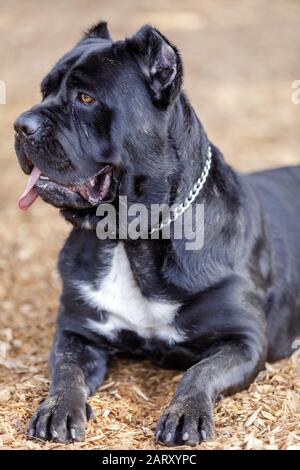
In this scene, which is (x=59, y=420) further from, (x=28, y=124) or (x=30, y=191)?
(x=28, y=124)

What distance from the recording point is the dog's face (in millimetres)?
3762

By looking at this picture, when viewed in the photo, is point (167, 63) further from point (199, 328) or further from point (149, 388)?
point (149, 388)

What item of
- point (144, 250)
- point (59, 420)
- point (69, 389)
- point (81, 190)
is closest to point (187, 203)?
point (144, 250)

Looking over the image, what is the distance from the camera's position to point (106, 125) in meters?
3.76

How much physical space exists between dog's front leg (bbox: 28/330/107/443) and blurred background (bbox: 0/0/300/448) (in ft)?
0.30

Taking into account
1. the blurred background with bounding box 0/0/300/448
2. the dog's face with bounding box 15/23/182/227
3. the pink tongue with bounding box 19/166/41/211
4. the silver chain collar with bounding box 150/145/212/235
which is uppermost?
the dog's face with bounding box 15/23/182/227

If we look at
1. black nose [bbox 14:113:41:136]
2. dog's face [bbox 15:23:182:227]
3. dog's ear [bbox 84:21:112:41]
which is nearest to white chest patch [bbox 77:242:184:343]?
dog's face [bbox 15:23:182:227]

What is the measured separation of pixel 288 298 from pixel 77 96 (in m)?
1.72

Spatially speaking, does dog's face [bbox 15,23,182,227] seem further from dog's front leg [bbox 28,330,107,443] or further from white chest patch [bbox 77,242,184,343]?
dog's front leg [bbox 28,330,107,443]

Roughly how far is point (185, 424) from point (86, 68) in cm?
168

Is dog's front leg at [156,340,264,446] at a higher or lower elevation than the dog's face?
lower

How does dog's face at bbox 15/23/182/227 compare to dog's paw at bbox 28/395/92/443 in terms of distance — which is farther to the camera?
dog's face at bbox 15/23/182/227

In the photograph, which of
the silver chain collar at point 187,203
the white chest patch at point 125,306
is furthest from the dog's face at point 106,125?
the white chest patch at point 125,306

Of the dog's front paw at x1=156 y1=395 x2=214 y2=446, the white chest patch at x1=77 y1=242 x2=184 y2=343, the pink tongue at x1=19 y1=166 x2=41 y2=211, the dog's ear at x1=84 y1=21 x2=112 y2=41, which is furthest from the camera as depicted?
the dog's ear at x1=84 y1=21 x2=112 y2=41
